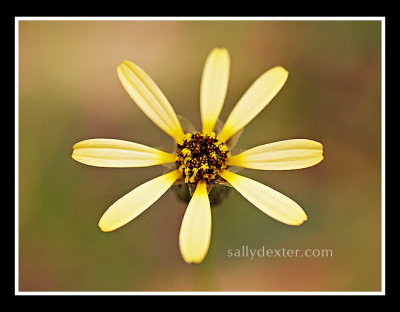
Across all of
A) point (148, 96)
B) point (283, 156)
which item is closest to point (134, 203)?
point (148, 96)

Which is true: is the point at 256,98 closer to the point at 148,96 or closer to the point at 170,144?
the point at 148,96

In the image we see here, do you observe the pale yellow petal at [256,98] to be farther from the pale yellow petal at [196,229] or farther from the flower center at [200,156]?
the pale yellow petal at [196,229]

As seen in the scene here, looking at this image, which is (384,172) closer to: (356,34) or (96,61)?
(356,34)

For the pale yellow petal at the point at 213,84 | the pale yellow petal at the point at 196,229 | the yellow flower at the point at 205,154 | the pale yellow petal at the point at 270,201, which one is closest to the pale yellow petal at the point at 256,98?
the yellow flower at the point at 205,154

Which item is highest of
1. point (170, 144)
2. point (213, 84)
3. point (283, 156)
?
point (213, 84)

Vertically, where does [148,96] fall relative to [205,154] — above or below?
Result: above

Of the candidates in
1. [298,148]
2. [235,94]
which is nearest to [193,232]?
[298,148]

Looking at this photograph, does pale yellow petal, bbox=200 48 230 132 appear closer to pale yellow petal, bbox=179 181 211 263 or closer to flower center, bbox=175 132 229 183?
flower center, bbox=175 132 229 183
